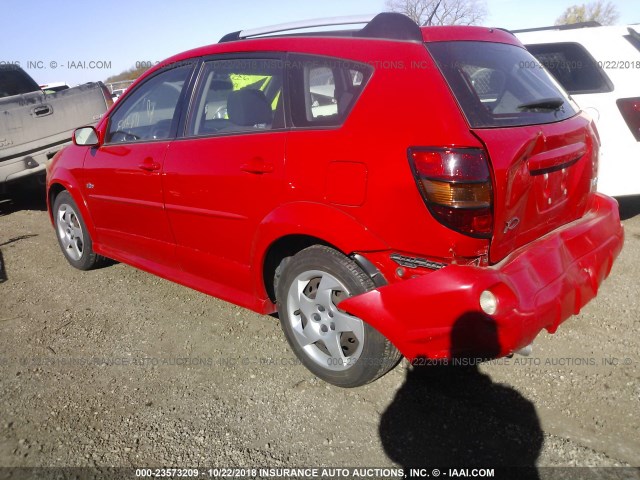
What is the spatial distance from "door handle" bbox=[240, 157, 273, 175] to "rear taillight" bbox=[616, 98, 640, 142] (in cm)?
340

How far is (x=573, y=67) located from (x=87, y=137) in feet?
14.0

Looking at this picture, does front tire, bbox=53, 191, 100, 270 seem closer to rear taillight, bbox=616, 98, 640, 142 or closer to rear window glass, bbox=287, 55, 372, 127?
rear window glass, bbox=287, 55, 372, 127

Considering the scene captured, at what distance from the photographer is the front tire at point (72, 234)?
4.30 metres

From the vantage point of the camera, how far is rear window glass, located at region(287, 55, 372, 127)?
2.37 m

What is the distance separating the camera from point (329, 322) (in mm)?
2594

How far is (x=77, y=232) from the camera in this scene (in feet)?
14.5

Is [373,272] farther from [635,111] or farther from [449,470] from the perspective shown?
[635,111]

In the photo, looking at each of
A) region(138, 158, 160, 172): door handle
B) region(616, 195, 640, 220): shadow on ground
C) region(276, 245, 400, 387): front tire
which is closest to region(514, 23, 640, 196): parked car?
region(616, 195, 640, 220): shadow on ground

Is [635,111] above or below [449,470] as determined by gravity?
above

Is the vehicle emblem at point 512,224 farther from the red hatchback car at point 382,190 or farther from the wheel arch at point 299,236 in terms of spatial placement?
the wheel arch at point 299,236

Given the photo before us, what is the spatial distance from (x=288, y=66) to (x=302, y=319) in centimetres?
135

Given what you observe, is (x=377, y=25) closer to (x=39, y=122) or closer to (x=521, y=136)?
(x=521, y=136)

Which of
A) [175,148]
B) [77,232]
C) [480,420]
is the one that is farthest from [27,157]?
[480,420]

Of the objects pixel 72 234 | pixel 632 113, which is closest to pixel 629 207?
pixel 632 113
